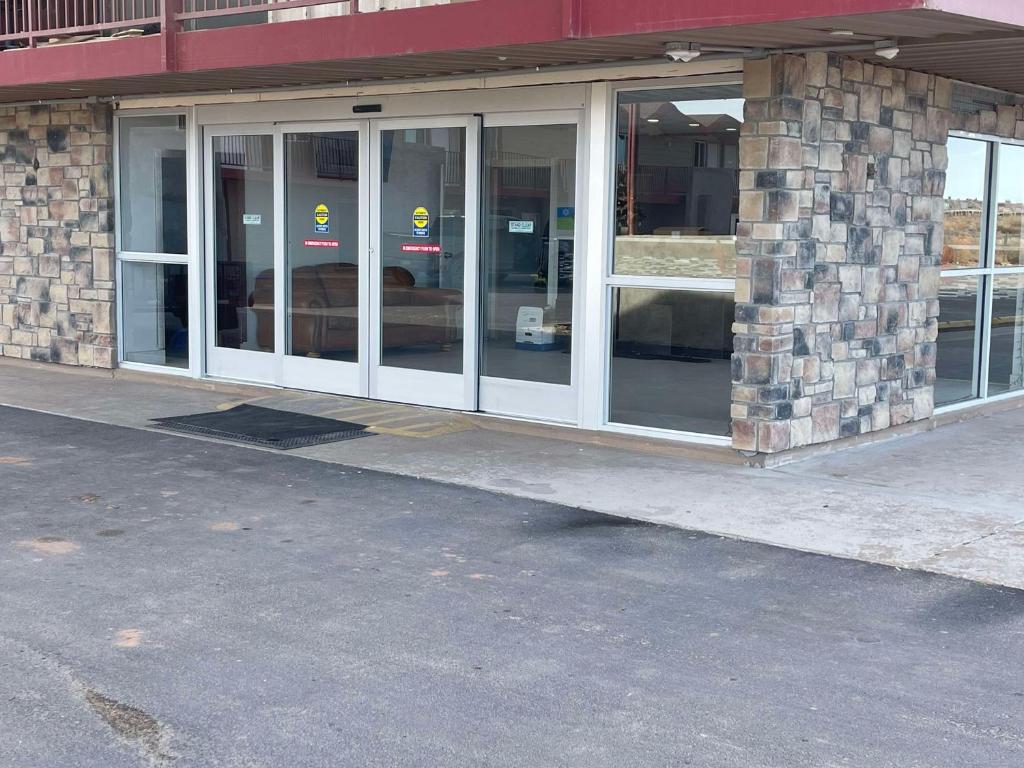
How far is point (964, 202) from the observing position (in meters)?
10.2

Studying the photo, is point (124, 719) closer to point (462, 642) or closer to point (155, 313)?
point (462, 642)

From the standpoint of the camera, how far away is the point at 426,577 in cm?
588

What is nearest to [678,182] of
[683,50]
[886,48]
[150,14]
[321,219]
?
[683,50]

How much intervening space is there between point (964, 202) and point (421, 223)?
4.45m

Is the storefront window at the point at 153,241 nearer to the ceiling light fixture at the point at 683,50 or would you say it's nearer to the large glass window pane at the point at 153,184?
the large glass window pane at the point at 153,184

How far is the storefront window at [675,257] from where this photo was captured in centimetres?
844

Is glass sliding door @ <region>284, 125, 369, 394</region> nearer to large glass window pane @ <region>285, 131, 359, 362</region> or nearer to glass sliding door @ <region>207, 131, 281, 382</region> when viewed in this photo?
large glass window pane @ <region>285, 131, 359, 362</region>

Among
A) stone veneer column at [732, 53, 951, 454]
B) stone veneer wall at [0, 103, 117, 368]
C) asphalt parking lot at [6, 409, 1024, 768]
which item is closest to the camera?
asphalt parking lot at [6, 409, 1024, 768]

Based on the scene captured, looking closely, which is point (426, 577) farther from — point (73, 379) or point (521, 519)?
point (73, 379)

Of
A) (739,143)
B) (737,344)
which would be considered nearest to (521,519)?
(737,344)

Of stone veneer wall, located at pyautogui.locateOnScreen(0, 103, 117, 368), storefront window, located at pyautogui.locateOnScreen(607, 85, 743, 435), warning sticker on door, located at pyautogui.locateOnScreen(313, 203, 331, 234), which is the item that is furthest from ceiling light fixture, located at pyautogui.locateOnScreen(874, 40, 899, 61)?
stone veneer wall, located at pyautogui.locateOnScreen(0, 103, 117, 368)

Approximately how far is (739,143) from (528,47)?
1.53 meters

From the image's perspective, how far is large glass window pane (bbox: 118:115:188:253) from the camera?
39.1 ft

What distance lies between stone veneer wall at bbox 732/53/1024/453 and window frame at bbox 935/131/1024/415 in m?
0.86
